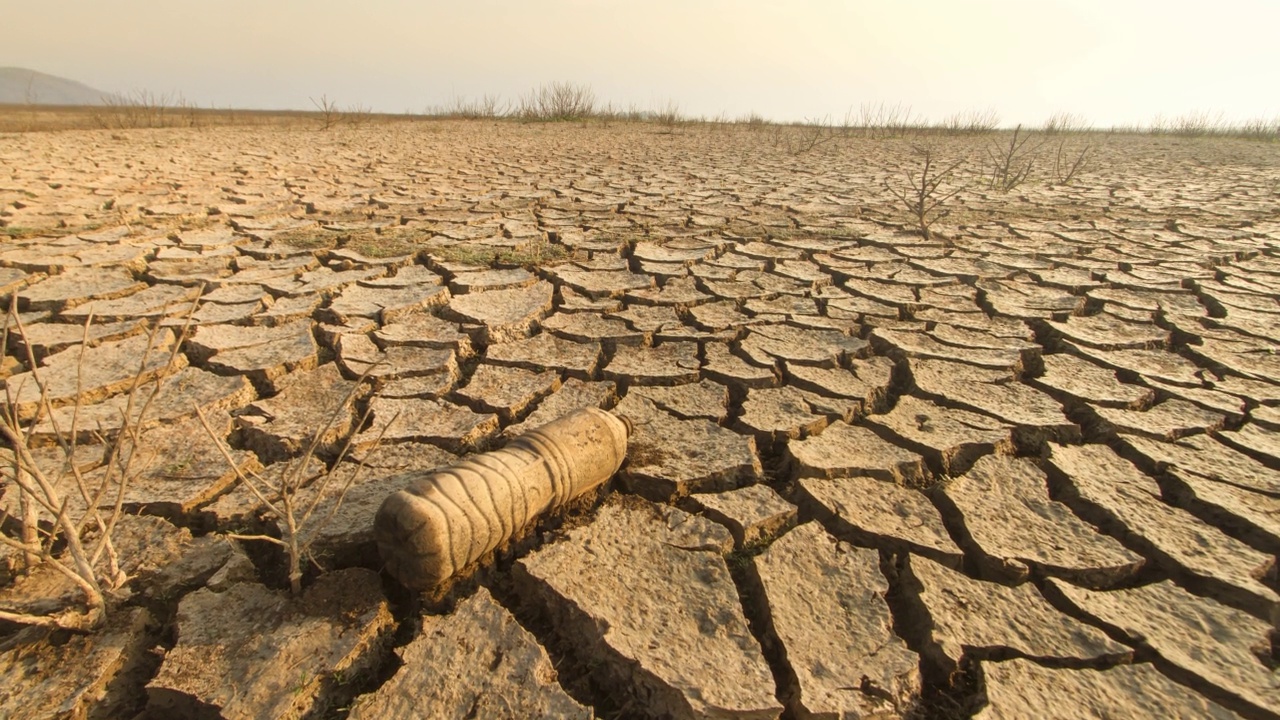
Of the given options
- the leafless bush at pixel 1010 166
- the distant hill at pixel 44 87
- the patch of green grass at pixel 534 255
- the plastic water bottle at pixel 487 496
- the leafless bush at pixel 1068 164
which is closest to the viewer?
the plastic water bottle at pixel 487 496

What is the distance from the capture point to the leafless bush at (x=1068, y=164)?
634 cm

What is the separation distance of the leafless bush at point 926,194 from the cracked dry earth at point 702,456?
8.7 inches

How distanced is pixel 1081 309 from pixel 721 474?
1.98 m

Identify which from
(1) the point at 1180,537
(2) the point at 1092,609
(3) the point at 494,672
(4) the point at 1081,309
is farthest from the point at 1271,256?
(3) the point at 494,672

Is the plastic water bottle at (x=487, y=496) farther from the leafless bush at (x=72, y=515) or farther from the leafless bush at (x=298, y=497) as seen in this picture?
the leafless bush at (x=72, y=515)

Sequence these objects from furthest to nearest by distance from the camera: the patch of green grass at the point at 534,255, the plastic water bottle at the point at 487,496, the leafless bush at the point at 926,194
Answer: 1. the leafless bush at the point at 926,194
2. the patch of green grass at the point at 534,255
3. the plastic water bottle at the point at 487,496

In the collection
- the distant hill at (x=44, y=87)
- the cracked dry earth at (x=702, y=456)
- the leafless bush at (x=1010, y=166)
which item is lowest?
the cracked dry earth at (x=702, y=456)

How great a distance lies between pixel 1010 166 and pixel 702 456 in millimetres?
7608

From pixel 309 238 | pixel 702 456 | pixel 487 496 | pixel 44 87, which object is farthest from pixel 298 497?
pixel 44 87

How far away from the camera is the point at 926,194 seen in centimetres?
437

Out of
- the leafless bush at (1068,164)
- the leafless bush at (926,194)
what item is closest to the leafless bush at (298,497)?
the leafless bush at (926,194)

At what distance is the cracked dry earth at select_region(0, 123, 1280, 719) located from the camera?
1.11 metres

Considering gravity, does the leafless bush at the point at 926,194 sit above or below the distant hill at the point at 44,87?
below

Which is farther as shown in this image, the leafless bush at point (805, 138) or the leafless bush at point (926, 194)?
the leafless bush at point (805, 138)
